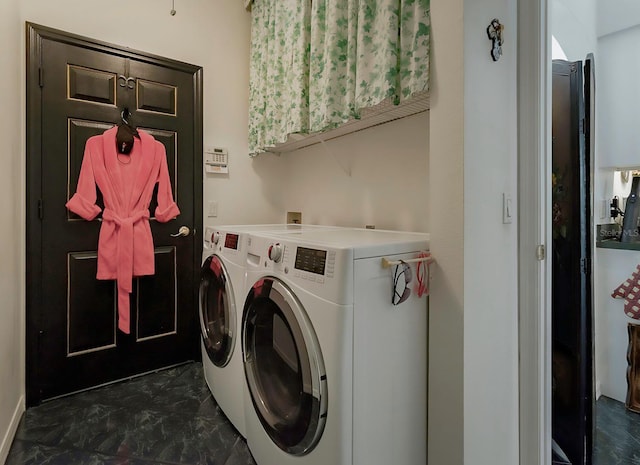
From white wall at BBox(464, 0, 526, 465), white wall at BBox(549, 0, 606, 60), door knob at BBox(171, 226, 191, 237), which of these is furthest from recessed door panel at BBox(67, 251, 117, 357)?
white wall at BBox(549, 0, 606, 60)

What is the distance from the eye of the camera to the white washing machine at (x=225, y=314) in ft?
4.81

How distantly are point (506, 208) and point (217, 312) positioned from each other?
1446 mm

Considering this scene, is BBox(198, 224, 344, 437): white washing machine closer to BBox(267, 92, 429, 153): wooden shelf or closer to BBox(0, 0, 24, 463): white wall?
BBox(267, 92, 429, 153): wooden shelf

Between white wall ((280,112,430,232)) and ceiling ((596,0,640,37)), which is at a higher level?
ceiling ((596,0,640,37))

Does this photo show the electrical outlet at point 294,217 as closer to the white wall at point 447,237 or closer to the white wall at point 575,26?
the white wall at point 447,237

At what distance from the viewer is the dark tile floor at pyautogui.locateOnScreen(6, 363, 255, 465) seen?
1.42 meters

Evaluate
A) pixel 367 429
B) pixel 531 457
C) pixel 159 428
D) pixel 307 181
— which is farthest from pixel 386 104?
pixel 159 428

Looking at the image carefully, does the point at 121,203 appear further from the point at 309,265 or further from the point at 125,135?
the point at 309,265

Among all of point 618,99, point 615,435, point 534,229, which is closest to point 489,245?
point 534,229

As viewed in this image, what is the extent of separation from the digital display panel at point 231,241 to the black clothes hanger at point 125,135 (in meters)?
0.98

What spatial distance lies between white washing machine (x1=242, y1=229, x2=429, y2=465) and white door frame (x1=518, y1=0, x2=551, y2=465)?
503mm

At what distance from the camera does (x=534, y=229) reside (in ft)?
4.29

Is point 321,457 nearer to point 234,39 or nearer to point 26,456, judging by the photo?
point 26,456

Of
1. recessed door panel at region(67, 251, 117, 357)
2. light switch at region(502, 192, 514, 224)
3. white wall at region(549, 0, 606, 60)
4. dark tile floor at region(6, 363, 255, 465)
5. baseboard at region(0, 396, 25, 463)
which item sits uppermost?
white wall at region(549, 0, 606, 60)
